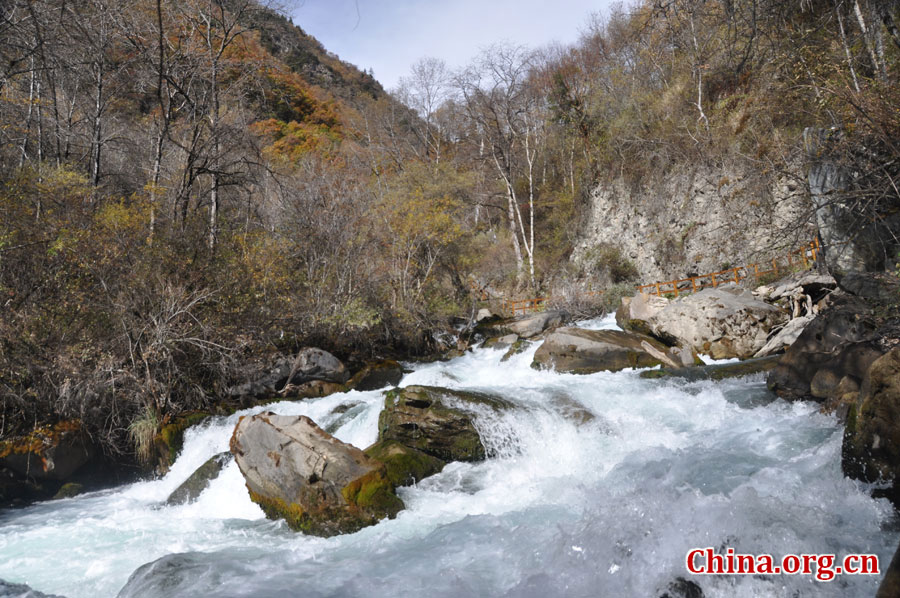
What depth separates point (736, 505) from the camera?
429 centimetres

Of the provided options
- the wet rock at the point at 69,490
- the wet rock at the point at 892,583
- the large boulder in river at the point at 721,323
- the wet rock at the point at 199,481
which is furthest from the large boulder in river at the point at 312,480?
the large boulder in river at the point at 721,323

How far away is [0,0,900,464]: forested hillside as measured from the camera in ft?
22.7

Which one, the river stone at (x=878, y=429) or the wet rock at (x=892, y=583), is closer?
A: the wet rock at (x=892, y=583)

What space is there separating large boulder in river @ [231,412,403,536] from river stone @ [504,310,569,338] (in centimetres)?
1160

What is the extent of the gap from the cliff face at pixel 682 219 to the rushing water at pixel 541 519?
11.7 metres

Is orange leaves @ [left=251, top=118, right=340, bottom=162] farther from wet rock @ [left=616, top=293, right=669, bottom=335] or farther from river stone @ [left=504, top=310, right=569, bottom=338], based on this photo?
wet rock @ [left=616, top=293, right=669, bottom=335]

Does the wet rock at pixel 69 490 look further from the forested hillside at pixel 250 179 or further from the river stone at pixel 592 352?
the river stone at pixel 592 352

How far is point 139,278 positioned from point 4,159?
209 inches

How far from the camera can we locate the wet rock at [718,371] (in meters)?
9.73

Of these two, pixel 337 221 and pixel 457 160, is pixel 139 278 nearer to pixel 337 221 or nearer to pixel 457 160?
pixel 337 221

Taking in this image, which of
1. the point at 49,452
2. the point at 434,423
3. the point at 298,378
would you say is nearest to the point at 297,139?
the point at 298,378

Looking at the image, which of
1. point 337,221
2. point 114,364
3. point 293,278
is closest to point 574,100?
point 337,221

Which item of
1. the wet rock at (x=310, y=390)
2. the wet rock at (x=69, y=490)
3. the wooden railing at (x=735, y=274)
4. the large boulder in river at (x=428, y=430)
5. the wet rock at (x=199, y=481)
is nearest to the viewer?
the large boulder in river at (x=428, y=430)

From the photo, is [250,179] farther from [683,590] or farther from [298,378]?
[683,590]
